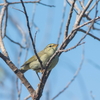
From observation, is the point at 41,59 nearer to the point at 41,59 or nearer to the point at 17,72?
the point at 41,59

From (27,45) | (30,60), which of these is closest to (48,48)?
(30,60)

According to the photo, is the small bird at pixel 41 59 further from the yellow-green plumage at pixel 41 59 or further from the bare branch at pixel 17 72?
the bare branch at pixel 17 72

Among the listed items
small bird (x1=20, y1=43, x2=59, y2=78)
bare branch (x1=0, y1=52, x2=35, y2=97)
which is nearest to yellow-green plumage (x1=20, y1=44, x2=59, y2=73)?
small bird (x1=20, y1=43, x2=59, y2=78)

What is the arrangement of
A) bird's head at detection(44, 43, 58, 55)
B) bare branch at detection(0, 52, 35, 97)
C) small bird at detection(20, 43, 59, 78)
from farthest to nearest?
1. bird's head at detection(44, 43, 58, 55)
2. small bird at detection(20, 43, 59, 78)
3. bare branch at detection(0, 52, 35, 97)

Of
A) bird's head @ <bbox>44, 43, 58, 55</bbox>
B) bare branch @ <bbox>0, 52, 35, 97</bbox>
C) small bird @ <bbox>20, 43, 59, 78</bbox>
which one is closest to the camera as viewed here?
bare branch @ <bbox>0, 52, 35, 97</bbox>

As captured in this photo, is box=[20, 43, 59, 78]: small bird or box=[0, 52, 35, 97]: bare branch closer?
box=[0, 52, 35, 97]: bare branch

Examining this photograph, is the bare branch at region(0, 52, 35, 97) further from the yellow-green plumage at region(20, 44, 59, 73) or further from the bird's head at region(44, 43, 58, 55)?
the bird's head at region(44, 43, 58, 55)

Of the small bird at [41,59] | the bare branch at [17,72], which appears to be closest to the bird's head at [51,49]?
the small bird at [41,59]

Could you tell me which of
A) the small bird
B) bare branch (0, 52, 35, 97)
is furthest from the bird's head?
bare branch (0, 52, 35, 97)

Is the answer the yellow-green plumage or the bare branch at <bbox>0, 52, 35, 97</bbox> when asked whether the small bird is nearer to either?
the yellow-green plumage

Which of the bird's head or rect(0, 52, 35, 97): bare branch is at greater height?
rect(0, 52, 35, 97): bare branch

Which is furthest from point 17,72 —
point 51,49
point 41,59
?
point 51,49

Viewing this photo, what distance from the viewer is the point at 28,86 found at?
3408 mm

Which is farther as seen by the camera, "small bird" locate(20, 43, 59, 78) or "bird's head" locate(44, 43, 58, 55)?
"bird's head" locate(44, 43, 58, 55)
